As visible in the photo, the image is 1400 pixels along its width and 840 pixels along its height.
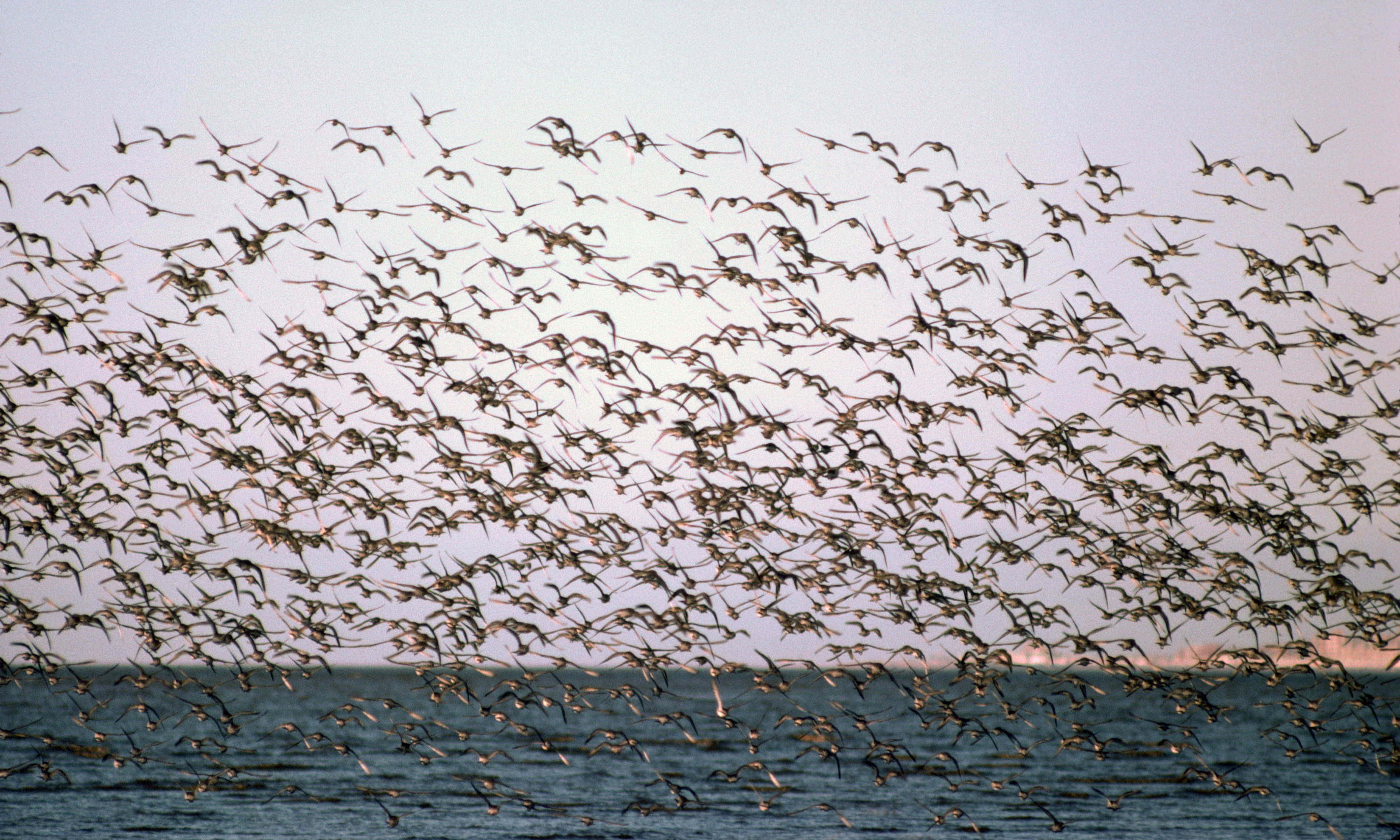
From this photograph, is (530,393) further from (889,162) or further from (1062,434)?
(1062,434)

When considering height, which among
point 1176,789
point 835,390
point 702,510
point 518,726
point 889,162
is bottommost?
point 1176,789

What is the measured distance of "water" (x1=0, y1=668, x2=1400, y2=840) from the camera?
30.2 m

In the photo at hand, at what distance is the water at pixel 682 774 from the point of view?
30.2 meters

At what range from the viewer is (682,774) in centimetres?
6406

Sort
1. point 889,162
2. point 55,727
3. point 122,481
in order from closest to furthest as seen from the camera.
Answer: point 889,162, point 122,481, point 55,727

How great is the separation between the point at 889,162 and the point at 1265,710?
11404cm

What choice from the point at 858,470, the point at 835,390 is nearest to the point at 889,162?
the point at 835,390

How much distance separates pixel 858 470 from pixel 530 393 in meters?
7.09

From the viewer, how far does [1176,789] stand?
2100 inches

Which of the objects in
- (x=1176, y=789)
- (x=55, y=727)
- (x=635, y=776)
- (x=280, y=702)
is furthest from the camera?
(x=280, y=702)

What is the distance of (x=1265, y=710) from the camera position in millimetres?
121812

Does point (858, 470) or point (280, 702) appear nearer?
point (858, 470)

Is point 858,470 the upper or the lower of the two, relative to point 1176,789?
upper

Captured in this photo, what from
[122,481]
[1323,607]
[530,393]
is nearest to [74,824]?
[122,481]
